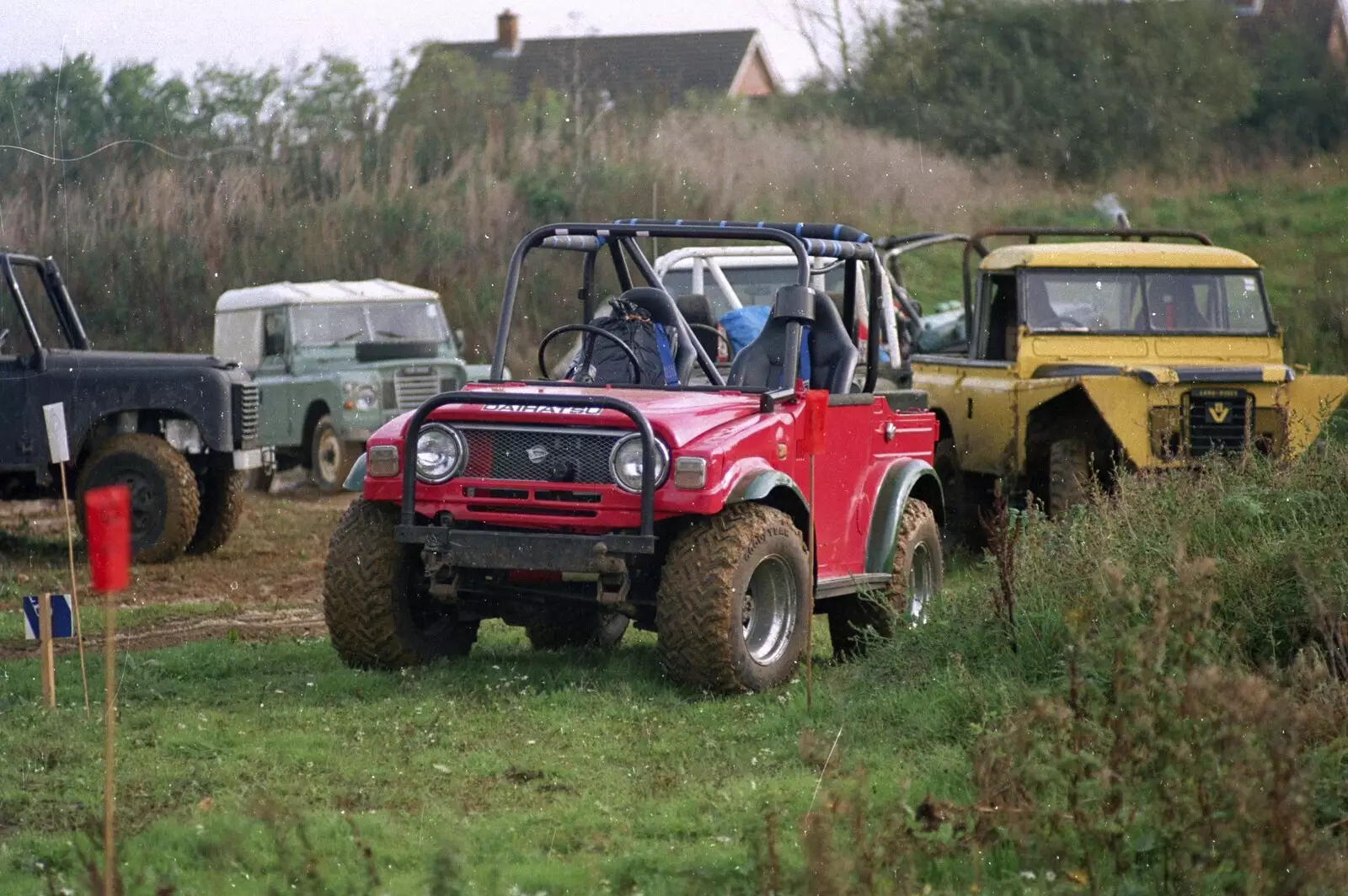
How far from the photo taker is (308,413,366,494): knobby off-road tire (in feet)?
62.6

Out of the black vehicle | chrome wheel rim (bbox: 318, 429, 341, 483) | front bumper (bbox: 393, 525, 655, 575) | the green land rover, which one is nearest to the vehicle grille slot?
the green land rover

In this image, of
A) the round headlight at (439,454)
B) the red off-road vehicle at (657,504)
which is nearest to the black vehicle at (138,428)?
the red off-road vehicle at (657,504)

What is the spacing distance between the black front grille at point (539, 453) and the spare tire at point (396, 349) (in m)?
11.6

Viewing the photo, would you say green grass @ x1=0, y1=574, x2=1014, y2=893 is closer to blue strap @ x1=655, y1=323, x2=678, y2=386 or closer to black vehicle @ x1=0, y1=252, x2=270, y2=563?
blue strap @ x1=655, y1=323, x2=678, y2=386

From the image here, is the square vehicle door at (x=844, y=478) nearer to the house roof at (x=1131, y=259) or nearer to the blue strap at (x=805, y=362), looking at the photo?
the blue strap at (x=805, y=362)

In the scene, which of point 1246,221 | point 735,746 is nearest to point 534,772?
point 735,746

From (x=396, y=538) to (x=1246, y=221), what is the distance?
22442 millimetres

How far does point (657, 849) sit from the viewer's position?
5.75 m

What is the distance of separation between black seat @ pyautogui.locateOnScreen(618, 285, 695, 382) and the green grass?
4.25 feet

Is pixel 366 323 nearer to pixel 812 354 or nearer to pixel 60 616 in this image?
pixel 812 354

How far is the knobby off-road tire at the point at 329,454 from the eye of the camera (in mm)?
19078

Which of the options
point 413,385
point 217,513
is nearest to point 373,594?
point 217,513

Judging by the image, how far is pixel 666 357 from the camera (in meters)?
8.97

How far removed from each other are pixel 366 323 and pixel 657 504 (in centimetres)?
1252
